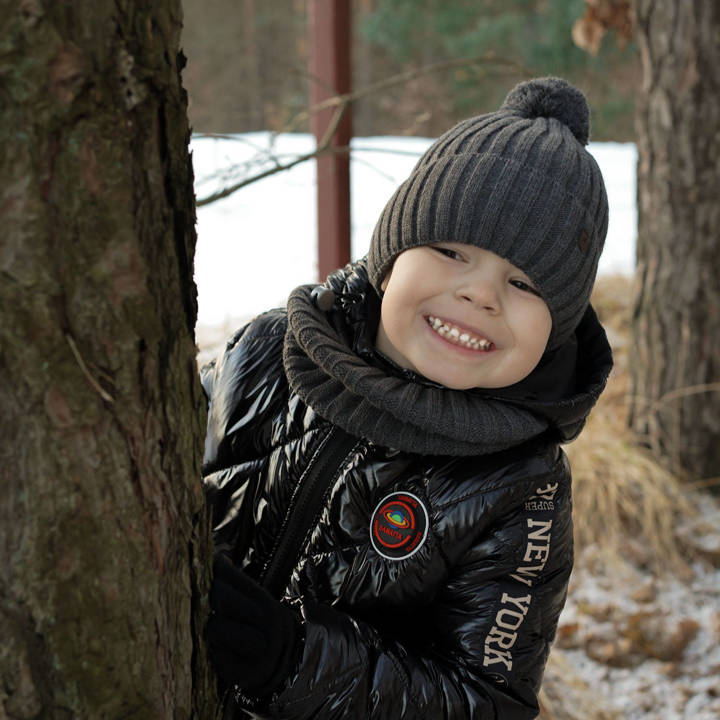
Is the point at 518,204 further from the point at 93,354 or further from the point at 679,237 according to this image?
the point at 679,237

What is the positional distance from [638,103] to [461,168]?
8.46 ft

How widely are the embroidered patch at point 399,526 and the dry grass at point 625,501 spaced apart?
2.26m

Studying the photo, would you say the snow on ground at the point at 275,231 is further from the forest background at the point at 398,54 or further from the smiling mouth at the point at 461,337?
the forest background at the point at 398,54

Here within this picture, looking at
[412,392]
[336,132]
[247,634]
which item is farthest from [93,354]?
[336,132]

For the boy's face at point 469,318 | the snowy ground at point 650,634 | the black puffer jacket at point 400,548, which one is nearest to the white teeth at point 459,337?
the boy's face at point 469,318

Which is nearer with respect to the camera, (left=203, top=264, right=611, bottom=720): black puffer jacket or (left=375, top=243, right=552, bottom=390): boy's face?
(left=203, top=264, right=611, bottom=720): black puffer jacket

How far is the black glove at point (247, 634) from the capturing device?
1132 millimetres

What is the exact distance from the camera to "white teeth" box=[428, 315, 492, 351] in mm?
1386

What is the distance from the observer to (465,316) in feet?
4.50

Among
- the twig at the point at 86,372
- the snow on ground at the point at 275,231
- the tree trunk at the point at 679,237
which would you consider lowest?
the snow on ground at the point at 275,231

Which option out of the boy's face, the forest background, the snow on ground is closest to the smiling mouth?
the boy's face

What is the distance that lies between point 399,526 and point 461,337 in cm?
33

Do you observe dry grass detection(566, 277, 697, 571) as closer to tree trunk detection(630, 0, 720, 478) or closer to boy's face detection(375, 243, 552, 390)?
tree trunk detection(630, 0, 720, 478)

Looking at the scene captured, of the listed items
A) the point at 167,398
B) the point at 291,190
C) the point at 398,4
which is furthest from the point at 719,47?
the point at 398,4
